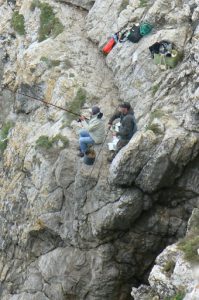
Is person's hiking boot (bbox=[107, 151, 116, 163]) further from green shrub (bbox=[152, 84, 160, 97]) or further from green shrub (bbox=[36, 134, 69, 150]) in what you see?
green shrub (bbox=[152, 84, 160, 97])

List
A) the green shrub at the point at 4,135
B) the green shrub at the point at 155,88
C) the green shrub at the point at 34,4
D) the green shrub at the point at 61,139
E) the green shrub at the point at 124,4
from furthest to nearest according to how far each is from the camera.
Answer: the green shrub at the point at 34,4
the green shrub at the point at 4,135
the green shrub at the point at 124,4
the green shrub at the point at 61,139
the green shrub at the point at 155,88

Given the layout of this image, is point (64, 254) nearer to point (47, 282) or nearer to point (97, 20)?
point (47, 282)

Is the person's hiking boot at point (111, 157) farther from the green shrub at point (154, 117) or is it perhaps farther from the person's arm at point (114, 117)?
the green shrub at point (154, 117)

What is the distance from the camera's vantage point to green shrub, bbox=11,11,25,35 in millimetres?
31109

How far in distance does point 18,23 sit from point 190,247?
18665 mm

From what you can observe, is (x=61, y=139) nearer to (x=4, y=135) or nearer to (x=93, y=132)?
(x=93, y=132)

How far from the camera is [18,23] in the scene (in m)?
31.4

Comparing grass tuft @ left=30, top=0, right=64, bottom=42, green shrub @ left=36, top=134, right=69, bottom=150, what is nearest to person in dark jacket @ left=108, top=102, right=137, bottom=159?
green shrub @ left=36, top=134, right=69, bottom=150

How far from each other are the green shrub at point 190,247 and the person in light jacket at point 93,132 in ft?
22.2

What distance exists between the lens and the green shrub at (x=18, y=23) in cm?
3111

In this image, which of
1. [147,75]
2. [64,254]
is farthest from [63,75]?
[64,254]

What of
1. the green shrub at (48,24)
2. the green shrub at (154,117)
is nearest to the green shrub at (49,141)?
the green shrub at (154,117)

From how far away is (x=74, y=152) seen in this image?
24.4m

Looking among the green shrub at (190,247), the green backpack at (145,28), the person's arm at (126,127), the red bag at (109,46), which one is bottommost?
the green shrub at (190,247)
